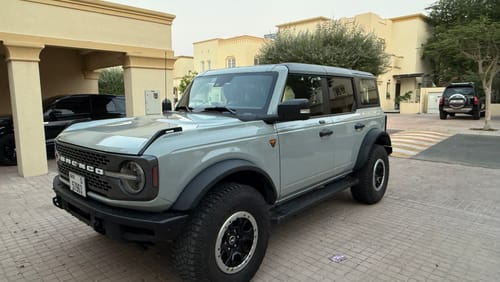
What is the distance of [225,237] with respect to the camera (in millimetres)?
2674

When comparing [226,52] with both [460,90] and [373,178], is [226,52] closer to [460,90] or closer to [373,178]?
[460,90]

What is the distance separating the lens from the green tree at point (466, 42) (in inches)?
498

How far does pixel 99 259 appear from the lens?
3334 millimetres

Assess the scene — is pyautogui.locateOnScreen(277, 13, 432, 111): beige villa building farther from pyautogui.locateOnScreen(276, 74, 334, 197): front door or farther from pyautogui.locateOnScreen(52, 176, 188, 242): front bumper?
pyautogui.locateOnScreen(52, 176, 188, 242): front bumper

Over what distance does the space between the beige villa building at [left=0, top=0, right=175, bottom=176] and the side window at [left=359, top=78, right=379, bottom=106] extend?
3037mm

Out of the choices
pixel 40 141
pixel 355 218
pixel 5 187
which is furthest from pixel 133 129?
pixel 40 141

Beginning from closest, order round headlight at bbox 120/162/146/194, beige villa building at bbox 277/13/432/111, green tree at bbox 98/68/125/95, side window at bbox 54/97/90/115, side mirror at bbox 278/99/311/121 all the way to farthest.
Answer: round headlight at bbox 120/162/146/194
side mirror at bbox 278/99/311/121
side window at bbox 54/97/90/115
green tree at bbox 98/68/125/95
beige villa building at bbox 277/13/432/111

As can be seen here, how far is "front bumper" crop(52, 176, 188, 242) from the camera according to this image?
2295mm

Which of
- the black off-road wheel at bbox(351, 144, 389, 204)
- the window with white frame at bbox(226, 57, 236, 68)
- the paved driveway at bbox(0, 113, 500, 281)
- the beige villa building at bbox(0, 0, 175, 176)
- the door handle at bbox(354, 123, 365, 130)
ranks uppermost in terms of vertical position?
the window with white frame at bbox(226, 57, 236, 68)

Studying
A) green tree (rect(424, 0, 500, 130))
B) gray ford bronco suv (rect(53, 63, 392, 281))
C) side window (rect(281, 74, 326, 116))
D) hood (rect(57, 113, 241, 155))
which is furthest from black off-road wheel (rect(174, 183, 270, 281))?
green tree (rect(424, 0, 500, 130))

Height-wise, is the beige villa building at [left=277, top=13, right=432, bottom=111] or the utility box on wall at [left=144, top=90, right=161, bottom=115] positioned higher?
the beige villa building at [left=277, top=13, right=432, bottom=111]

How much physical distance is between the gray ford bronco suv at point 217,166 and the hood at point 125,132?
0.04 ft

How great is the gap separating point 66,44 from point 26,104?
55.4 inches

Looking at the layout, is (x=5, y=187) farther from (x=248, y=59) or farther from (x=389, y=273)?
(x=248, y=59)
